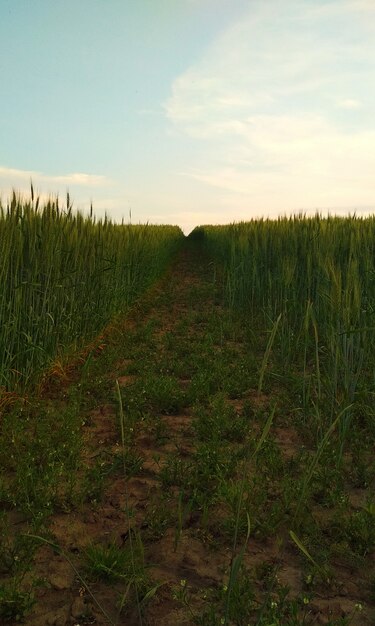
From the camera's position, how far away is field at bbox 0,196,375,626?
2002 millimetres

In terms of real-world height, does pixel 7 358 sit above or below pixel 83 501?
above

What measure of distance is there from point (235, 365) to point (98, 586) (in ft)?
11.3

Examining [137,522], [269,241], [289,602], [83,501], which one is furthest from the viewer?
[269,241]

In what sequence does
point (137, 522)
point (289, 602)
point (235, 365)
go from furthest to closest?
1. point (235, 365)
2. point (137, 522)
3. point (289, 602)

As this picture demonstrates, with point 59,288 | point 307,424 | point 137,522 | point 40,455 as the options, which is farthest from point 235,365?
point 137,522

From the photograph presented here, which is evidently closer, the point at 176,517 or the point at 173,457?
the point at 176,517

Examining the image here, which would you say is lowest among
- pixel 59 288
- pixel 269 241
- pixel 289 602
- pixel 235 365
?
pixel 289 602

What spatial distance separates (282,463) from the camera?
10.1 ft

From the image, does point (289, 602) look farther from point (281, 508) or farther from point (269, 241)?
point (269, 241)

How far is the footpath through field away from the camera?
1.94m

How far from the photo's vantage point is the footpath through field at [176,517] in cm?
194

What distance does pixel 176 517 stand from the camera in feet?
8.39

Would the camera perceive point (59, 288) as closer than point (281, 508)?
No

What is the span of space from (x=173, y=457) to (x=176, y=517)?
608 millimetres
